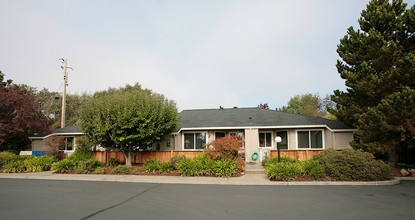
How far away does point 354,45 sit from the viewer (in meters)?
14.8

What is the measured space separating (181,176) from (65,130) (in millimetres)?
14702

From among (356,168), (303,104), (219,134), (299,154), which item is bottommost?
(356,168)

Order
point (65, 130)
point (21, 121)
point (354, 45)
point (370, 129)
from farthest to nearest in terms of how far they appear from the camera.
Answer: point (65, 130) < point (21, 121) < point (354, 45) < point (370, 129)

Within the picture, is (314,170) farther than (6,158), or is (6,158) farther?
(6,158)

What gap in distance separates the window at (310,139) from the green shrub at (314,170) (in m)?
7.27

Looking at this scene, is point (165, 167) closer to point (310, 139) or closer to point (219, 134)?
point (219, 134)

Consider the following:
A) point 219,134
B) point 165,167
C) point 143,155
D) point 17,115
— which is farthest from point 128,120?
point 17,115

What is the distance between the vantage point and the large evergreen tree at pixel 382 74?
12.8m

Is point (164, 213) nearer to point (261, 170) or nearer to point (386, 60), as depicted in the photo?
point (261, 170)

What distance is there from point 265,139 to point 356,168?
902 cm

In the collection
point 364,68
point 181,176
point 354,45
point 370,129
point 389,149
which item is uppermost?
point 354,45

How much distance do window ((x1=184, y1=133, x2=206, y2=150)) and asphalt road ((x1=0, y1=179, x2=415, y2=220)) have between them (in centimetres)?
969

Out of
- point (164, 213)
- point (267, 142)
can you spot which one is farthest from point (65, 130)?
point (164, 213)

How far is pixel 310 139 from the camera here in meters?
19.4
